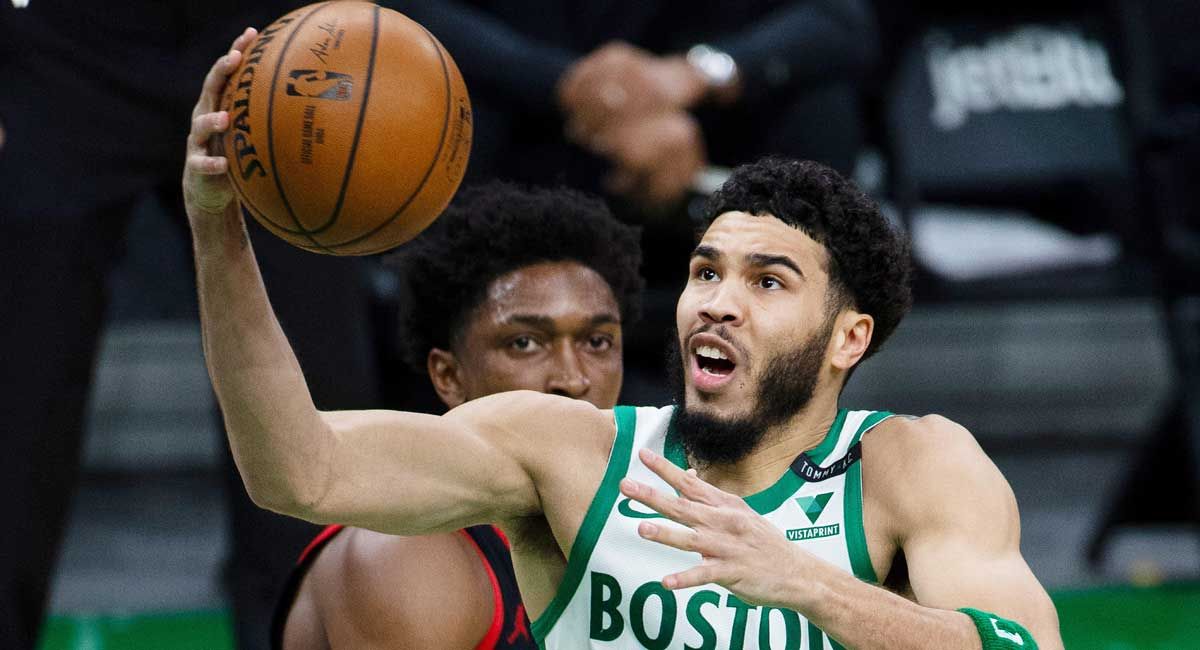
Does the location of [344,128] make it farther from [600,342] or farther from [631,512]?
[600,342]

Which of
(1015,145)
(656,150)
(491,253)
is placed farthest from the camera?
(1015,145)

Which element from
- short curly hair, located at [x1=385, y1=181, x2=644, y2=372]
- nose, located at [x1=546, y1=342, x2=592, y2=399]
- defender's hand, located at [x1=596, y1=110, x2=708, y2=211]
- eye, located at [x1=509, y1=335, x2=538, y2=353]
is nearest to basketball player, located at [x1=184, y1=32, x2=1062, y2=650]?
nose, located at [x1=546, y1=342, x2=592, y2=399]

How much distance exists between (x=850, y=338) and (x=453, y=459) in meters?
0.81

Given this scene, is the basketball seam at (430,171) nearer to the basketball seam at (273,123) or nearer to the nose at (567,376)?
the basketball seam at (273,123)

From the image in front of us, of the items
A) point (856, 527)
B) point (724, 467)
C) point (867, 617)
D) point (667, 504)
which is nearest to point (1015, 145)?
point (724, 467)

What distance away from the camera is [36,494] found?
4.14 m

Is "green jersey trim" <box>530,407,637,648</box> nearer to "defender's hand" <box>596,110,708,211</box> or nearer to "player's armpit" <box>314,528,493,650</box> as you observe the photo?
"player's armpit" <box>314,528,493,650</box>

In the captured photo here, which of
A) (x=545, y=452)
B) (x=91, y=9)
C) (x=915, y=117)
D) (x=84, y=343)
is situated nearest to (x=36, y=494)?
(x=84, y=343)

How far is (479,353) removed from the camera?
388 cm

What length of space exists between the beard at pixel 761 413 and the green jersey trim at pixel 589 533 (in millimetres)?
111

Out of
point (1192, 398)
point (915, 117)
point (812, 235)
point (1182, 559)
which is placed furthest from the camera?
point (915, 117)

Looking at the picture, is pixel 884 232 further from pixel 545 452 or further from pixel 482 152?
pixel 482 152

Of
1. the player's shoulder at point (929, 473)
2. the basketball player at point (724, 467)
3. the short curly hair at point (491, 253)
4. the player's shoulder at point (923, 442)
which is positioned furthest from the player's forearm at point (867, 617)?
the short curly hair at point (491, 253)

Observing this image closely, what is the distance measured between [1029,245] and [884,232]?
4.60 metres
